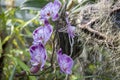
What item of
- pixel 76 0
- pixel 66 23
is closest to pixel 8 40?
pixel 76 0

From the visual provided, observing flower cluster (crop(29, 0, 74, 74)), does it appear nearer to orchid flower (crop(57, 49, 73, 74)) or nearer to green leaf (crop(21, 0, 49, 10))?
orchid flower (crop(57, 49, 73, 74))

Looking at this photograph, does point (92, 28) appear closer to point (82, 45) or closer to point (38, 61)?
point (82, 45)

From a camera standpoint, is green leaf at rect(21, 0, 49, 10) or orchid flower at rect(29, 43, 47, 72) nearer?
orchid flower at rect(29, 43, 47, 72)

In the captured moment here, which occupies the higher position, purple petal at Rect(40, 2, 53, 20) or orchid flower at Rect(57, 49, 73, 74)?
purple petal at Rect(40, 2, 53, 20)

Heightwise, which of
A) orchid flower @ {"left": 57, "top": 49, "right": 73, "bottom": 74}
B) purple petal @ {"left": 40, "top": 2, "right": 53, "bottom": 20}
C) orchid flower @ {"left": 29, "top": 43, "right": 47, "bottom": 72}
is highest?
purple petal @ {"left": 40, "top": 2, "right": 53, "bottom": 20}

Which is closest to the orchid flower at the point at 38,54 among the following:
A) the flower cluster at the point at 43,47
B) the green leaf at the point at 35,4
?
the flower cluster at the point at 43,47

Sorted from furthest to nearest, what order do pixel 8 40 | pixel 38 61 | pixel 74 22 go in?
pixel 8 40
pixel 74 22
pixel 38 61

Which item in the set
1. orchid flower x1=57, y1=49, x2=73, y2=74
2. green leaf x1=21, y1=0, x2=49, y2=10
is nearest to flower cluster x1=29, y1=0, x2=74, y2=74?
orchid flower x1=57, y1=49, x2=73, y2=74

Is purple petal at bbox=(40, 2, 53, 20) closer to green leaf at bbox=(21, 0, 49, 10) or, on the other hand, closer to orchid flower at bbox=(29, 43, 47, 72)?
Result: orchid flower at bbox=(29, 43, 47, 72)
